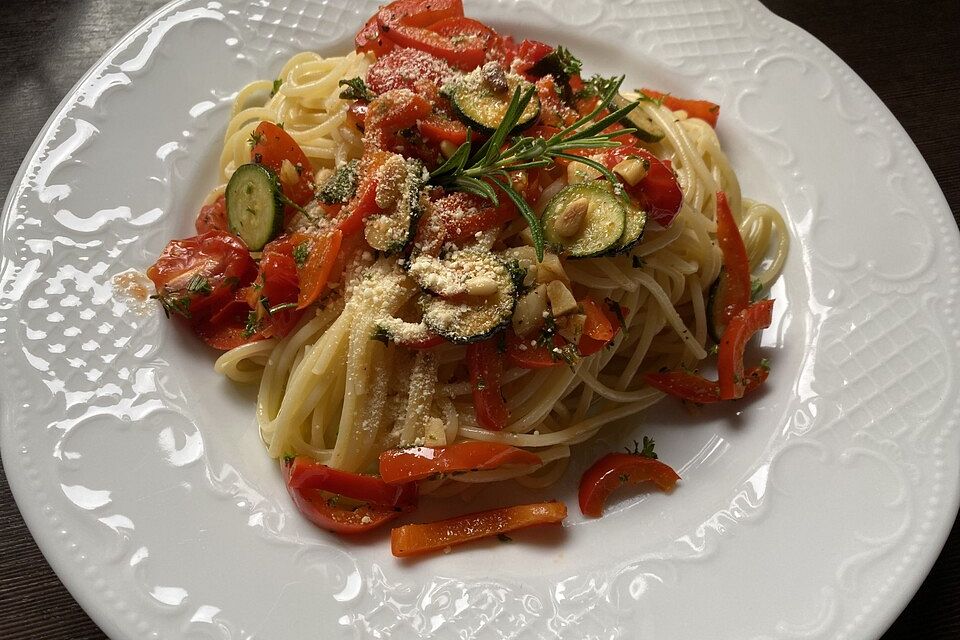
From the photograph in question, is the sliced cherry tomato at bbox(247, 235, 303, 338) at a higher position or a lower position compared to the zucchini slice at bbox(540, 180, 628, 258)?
lower

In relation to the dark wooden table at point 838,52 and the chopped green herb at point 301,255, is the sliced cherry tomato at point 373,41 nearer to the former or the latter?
the chopped green herb at point 301,255

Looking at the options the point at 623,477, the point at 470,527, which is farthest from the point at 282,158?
the point at 623,477

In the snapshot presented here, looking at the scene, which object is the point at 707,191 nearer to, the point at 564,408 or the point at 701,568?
the point at 564,408

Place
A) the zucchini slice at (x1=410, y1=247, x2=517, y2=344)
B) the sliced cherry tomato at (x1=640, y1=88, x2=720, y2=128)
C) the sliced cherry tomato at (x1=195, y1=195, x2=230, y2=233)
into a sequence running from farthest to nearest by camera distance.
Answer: the sliced cherry tomato at (x1=640, y1=88, x2=720, y2=128) → the sliced cherry tomato at (x1=195, y1=195, x2=230, y2=233) → the zucchini slice at (x1=410, y1=247, x2=517, y2=344)

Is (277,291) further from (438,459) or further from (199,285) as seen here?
(438,459)

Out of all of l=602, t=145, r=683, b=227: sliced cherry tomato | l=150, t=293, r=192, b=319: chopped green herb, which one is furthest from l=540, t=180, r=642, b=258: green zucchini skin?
l=150, t=293, r=192, b=319: chopped green herb

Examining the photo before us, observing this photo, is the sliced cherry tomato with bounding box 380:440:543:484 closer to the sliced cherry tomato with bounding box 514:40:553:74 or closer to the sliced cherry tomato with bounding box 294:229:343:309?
the sliced cherry tomato with bounding box 294:229:343:309
